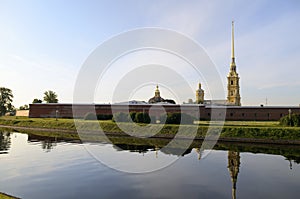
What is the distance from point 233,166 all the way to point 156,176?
5.39 m

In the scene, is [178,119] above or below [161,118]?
below

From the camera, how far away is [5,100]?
8206 centimetres

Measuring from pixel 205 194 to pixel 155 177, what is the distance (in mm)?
3543

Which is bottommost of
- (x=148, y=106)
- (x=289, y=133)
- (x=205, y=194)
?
(x=205, y=194)

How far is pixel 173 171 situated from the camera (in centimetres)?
1478

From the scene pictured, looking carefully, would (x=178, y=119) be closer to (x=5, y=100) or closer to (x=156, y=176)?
(x=156, y=176)

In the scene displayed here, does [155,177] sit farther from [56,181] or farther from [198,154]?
[198,154]

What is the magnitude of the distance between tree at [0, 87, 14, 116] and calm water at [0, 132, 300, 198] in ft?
226

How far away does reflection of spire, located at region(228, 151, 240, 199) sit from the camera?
12127mm

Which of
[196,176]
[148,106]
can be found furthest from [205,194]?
[148,106]

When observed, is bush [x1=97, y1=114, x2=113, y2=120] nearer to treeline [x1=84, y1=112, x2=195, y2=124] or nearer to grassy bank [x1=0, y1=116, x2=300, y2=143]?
grassy bank [x1=0, y1=116, x2=300, y2=143]

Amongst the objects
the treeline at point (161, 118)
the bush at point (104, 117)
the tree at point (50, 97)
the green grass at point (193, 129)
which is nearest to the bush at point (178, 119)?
the treeline at point (161, 118)

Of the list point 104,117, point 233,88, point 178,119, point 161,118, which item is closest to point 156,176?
point 178,119

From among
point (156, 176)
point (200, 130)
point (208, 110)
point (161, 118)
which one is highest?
point (208, 110)
